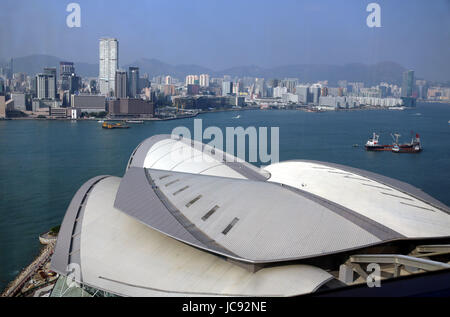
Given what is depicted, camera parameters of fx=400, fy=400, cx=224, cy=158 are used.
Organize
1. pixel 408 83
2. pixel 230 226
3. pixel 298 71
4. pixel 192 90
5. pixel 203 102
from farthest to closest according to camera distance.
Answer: pixel 298 71
pixel 192 90
pixel 408 83
pixel 203 102
pixel 230 226

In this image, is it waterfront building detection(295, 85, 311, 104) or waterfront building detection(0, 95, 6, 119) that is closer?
waterfront building detection(0, 95, 6, 119)

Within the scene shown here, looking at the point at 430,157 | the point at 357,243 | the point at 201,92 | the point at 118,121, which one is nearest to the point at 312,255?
the point at 357,243

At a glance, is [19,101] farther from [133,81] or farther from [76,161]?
[76,161]

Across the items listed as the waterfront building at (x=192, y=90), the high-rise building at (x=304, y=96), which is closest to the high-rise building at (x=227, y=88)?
the waterfront building at (x=192, y=90)

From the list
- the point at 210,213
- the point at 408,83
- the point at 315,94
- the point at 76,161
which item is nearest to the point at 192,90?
the point at 315,94

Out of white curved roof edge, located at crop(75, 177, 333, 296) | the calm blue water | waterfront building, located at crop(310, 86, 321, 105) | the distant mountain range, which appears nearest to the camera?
white curved roof edge, located at crop(75, 177, 333, 296)

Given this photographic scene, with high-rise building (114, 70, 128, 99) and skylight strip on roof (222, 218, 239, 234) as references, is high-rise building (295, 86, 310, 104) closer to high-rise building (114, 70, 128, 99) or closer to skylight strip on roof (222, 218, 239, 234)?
high-rise building (114, 70, 128, 99)

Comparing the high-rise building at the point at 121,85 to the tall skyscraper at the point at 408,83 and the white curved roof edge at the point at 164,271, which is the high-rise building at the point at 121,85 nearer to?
the tall skyscraper at the point at 408,83

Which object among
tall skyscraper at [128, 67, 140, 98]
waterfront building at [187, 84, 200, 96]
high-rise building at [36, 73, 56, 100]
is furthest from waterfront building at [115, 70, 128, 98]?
waterfront building at [187, 84, 200, 96]
